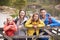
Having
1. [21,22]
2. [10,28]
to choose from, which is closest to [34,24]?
[21,22]

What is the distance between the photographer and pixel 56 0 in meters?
2.21

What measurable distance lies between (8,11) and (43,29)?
604 mm

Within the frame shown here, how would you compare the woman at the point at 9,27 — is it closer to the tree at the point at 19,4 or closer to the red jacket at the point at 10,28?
the red jacket at the point at 10,28

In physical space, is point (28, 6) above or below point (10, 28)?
above

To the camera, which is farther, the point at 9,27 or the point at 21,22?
the point at 21,22

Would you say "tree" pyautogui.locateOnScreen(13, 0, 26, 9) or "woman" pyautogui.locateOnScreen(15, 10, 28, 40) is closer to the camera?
"woman" pyautogui.locateOnScreen(15, 10, 28, 40)

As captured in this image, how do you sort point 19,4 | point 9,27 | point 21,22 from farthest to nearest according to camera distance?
point 19,4 → point 21,22 → point 9,27

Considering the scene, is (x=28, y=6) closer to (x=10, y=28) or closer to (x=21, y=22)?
(x=21, y=22)

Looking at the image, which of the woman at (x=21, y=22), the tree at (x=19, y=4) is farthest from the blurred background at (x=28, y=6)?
the woman at (x=21, y=22)

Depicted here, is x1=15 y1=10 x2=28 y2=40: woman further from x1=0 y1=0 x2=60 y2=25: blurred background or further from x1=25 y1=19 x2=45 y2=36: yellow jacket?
x1=0 y1=0 x2=60 y2=25: blurred background

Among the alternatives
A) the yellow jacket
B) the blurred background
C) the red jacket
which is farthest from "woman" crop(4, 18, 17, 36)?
the blurred background

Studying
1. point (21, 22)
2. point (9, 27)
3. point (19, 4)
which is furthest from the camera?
point (19, 4)

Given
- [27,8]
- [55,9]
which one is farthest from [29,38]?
[55,9]

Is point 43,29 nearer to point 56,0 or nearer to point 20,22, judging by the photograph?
point 20,22
